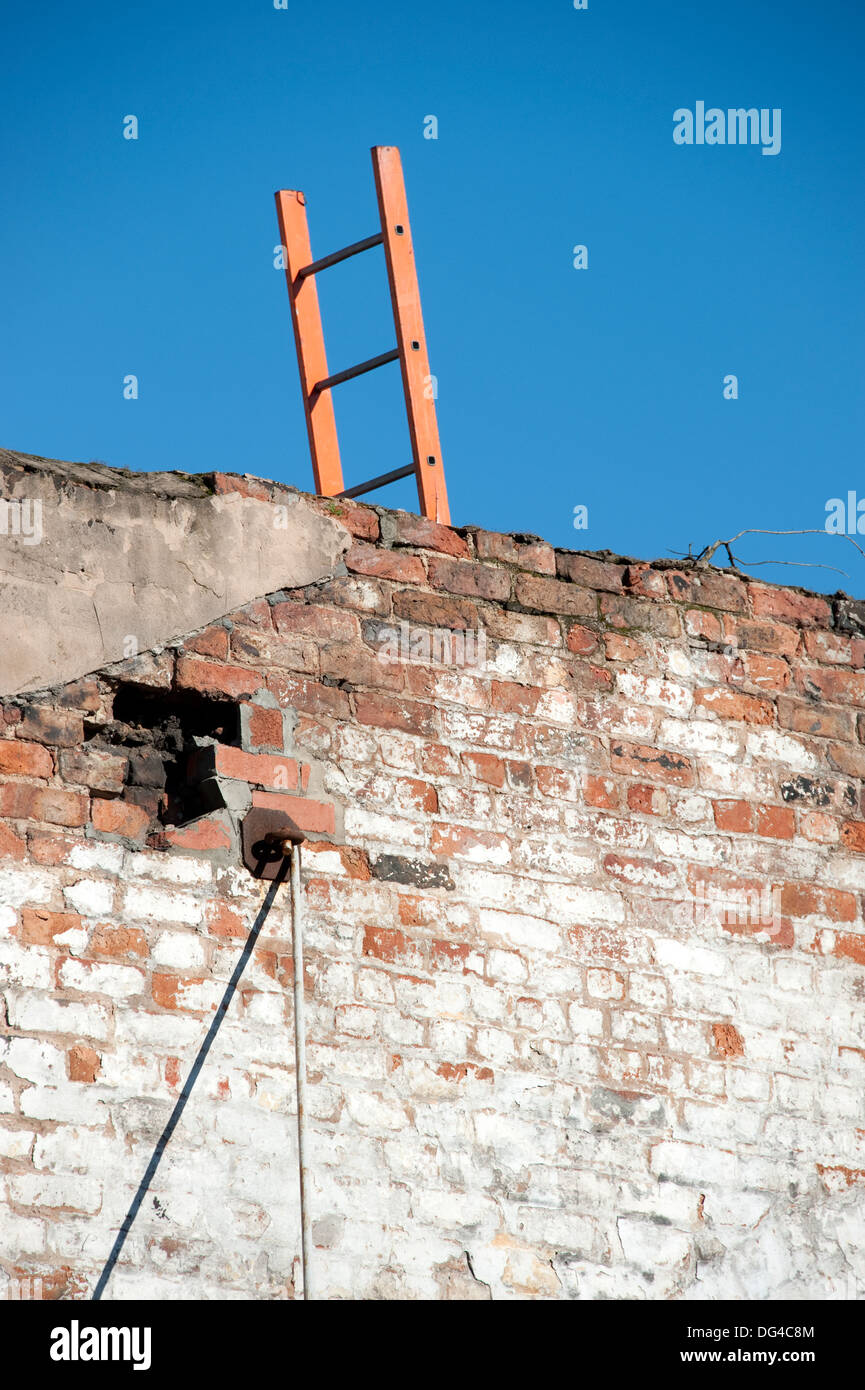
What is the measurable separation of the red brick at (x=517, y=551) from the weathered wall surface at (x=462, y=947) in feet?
0.04

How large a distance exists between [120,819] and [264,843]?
0.37 m

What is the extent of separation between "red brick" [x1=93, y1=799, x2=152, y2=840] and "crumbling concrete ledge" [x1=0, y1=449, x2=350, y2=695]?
34 cm

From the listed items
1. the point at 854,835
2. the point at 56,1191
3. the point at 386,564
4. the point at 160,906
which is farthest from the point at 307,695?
the point at 854,835

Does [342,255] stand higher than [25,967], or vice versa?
[342,255]

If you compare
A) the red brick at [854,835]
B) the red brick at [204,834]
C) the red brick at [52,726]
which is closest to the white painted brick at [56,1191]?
the red brick at [204,834]

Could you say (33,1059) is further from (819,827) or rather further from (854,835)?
(854,835)

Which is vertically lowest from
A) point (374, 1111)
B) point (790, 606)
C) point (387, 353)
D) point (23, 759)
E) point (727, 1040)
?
point (374, 1111)

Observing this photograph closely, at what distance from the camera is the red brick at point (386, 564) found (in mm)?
4820

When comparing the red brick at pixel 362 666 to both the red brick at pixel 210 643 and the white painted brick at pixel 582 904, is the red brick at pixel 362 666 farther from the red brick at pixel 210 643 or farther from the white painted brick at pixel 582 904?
the white painted brick at pixel 582 904

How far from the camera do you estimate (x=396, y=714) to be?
469 centimetres

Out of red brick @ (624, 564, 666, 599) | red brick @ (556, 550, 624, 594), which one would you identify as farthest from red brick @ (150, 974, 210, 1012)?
red brick @ (624, 564, 666, 599)

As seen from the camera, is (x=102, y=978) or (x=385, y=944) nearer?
(x=102, y=978)
